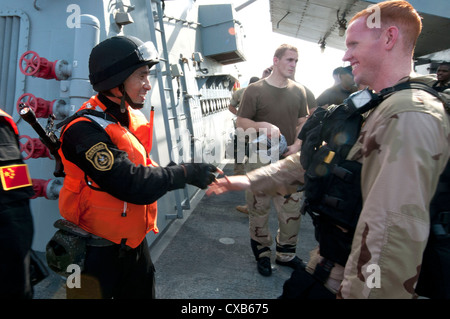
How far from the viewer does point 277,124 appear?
10.0 ft

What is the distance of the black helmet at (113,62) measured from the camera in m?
1.57

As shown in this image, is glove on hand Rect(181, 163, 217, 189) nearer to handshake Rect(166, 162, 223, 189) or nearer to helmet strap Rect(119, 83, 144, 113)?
handshake Rect(166, 162, 223, 189)

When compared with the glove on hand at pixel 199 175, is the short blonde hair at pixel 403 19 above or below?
above

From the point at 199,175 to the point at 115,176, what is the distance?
44 centimetres

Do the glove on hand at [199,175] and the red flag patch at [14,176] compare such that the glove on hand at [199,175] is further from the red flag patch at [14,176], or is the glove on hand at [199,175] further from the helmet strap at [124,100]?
the red flag patch at [14,176]

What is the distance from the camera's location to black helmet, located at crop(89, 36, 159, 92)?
157cm

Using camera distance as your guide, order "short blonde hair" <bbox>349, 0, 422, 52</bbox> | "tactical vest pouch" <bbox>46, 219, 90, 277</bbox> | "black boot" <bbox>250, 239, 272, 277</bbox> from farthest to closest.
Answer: "black boot" <bbox>250, 239, 272, 277</bbox>
"tactical vest pouch" <bbox>46, 219, 90, 277</bbox>
"short blonde hair" <bbox>349, 0, 422, 52</bbox>

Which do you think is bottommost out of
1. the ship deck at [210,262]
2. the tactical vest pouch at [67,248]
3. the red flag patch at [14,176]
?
the ship deck at [210,262]

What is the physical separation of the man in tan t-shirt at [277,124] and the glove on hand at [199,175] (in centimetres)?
140


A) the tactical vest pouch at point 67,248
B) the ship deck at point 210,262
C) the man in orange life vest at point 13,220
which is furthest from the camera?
the ship deck at point 210,262

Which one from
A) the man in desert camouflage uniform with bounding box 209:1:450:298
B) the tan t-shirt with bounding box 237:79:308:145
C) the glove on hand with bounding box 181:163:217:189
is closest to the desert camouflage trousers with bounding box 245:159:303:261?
the tan t-shirt with bounding box 237:79:308:145

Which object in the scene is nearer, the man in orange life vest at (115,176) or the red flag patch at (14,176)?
the red flag patch at (14,176)

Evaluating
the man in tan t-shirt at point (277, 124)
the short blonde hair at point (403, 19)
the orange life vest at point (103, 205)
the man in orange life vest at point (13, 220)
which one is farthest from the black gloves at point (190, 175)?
the man in tan t-shirt at point (277, 124)
